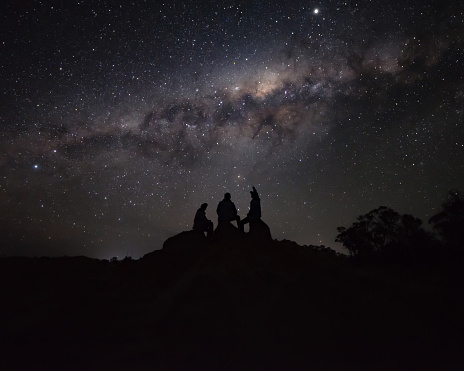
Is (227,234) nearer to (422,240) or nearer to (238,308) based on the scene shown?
(238,308)

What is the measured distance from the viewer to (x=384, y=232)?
18.0 meters

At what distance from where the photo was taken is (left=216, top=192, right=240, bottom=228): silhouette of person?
43.0 feet

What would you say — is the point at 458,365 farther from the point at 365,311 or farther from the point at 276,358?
the point at 276,358

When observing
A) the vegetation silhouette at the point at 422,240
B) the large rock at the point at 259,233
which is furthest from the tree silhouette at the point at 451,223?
the large rock at the point at 259,233

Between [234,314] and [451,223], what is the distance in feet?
35.7

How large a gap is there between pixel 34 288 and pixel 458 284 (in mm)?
14196

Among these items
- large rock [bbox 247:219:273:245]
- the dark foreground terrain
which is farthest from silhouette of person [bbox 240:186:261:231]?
the dark foreground terrain

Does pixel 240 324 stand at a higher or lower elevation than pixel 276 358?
higher

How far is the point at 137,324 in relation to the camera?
322 inches

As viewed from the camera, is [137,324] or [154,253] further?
[154,253]

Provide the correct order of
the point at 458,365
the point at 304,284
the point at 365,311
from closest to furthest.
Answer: the point at 458,365 < the point at 365,311 < the point at 304,284

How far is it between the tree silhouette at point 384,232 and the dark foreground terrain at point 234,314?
2201 mm

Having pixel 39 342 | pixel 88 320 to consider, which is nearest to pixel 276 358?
pixel 88 320

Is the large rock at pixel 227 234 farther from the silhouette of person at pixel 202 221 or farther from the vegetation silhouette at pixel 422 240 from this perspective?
the vegetation silhouette at pixel 422 240
